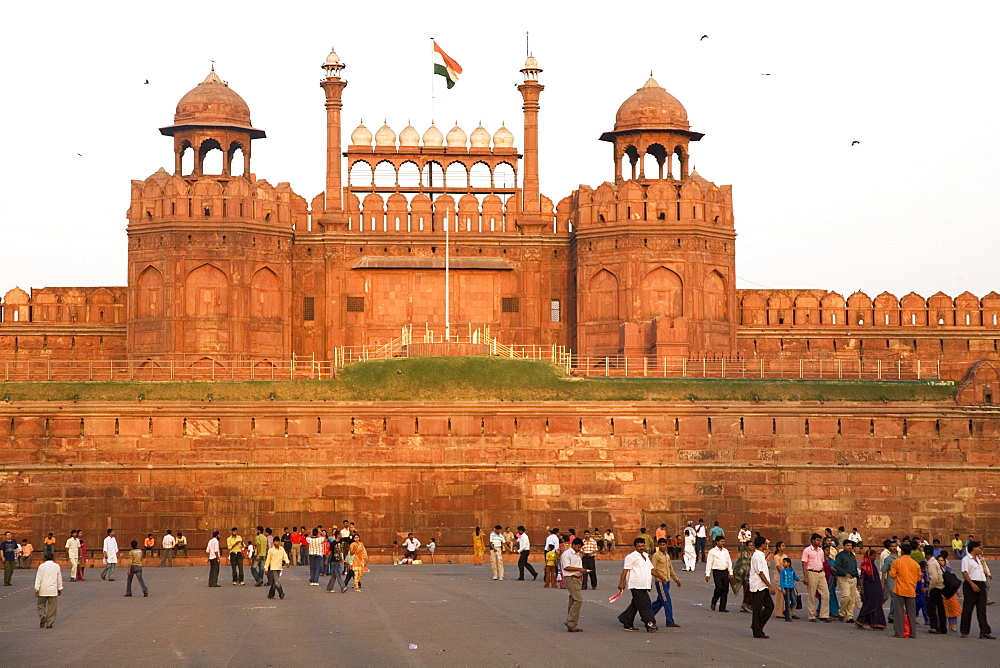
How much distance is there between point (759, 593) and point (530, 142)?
38.3 m

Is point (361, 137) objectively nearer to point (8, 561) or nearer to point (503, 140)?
point (503, 140)

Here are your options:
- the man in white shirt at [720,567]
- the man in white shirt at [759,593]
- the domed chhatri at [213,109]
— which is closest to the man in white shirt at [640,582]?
the man in white shirt at [759,593]

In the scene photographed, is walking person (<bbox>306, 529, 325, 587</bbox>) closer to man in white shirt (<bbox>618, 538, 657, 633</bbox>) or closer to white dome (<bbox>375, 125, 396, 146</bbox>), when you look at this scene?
man in white shirt (<bbox>618, 538, 657, 633</bbox>)

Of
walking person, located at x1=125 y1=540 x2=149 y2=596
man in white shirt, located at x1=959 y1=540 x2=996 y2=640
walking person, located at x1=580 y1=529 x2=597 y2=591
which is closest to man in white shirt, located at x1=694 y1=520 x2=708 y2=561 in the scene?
walking person, located at x1=580 y1=529 x2=597 y2=591

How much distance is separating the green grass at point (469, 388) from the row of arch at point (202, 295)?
23.3 feet

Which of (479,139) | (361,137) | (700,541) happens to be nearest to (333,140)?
(361,137)

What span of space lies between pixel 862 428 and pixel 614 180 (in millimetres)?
16229

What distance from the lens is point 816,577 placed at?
2745 cm

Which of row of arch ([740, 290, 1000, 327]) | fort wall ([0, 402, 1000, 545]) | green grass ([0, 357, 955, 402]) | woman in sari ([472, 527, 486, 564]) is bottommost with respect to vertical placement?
woman in sari ([472, 527, 486, 564])

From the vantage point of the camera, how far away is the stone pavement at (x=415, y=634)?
22250 millimetres

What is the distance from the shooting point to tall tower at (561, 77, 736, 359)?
57.3m

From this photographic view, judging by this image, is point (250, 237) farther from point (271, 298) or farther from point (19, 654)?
point (19, 654)

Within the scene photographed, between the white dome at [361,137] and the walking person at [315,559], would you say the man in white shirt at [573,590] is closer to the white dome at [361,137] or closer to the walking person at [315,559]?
the walking person at [315,559]

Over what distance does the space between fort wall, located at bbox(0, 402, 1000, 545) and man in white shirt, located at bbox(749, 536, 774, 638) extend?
23.1 meters
